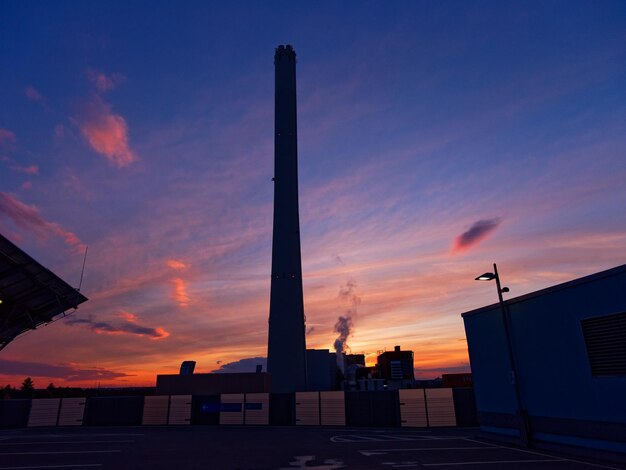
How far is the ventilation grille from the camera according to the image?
1200 cm

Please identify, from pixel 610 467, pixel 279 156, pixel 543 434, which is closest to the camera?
pixel 610 467

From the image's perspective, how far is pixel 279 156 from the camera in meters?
43.0

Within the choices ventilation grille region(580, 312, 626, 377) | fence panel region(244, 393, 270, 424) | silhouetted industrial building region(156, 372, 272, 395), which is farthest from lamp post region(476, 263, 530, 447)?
silhouetted industrial building region(156, 372, 272, 395)

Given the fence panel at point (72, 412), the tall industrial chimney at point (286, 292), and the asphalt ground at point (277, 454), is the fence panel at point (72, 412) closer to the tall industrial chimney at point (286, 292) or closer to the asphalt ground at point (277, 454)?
the asphalt ground at point (277, 454)

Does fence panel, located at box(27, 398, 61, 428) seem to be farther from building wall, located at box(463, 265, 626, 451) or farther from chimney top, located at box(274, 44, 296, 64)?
chimney top, located at box(274, 44, 296, 64)

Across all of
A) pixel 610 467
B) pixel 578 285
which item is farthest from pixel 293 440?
pixel 578 285

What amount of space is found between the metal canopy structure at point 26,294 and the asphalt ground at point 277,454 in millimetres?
6372

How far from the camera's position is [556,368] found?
1425 centimetres

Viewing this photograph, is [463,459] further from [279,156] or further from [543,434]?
[279,156]

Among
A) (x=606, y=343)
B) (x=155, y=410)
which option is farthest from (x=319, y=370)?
(x=606, y=343)

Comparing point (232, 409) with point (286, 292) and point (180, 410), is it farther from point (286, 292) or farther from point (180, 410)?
point (286, 292)

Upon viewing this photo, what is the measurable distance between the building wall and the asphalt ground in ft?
4.00

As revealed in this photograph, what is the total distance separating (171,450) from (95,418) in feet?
57.8

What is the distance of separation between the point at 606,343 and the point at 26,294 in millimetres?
27033
